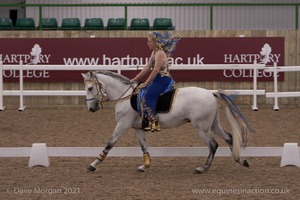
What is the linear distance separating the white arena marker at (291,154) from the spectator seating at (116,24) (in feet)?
33.9

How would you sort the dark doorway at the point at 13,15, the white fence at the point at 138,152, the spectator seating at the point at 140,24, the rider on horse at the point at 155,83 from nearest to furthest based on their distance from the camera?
the rider on horse at the point at 155,83
the white fence at the point at 138,152
the spectator seating at the point at 140,24
the dark doorway at the point at 13,15

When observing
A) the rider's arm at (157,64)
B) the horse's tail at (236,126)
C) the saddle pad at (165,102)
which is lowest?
the horse's tail at (236,126)

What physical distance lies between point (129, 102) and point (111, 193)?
1.92 m

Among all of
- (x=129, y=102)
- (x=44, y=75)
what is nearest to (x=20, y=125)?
(x=44, y=75)

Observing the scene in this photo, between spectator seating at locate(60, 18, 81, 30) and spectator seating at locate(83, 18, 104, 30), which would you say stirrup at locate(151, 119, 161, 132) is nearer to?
spectator seating at locate(83, 18, 104, 30)

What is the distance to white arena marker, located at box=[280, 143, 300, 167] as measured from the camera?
10312mm

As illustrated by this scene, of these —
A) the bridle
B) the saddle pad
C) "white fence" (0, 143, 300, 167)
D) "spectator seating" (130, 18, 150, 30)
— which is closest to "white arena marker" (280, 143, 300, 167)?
"white fence" (0, 143, 300, 167)

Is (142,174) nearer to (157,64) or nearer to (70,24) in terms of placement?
(157,64)

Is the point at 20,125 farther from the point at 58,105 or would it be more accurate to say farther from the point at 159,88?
the point at 159,88

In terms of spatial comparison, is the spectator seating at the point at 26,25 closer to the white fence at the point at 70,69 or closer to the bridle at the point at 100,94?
the white fence at the point at 70,69

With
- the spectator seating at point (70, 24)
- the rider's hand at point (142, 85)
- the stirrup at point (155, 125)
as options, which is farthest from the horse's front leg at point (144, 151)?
the spectator seating at point (70, 24)

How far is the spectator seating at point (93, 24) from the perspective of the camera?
791 inches

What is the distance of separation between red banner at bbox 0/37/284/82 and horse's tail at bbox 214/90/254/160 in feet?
28.2

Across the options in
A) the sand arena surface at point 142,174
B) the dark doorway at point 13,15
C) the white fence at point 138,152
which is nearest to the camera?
the sand arena surface at point 142,174
